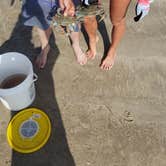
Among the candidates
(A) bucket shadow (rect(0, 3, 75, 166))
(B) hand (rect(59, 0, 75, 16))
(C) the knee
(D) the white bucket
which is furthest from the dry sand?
(B) hand (rect(59, 0, 75, 16))

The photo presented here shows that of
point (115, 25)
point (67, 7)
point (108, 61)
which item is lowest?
point (108, 61)

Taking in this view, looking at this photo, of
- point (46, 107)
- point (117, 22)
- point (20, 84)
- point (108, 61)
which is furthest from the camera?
point (108, 61)

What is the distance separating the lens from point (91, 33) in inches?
102

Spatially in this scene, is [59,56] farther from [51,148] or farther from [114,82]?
[51,148]

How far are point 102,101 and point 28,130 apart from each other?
2.02 feet

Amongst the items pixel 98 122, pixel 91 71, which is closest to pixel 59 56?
pixel 91 71

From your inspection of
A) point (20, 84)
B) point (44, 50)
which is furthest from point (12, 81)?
point (44, 50)

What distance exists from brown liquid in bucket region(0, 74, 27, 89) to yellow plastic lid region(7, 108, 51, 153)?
0.23m

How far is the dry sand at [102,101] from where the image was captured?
7.39ft

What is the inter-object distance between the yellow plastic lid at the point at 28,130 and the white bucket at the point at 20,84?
93 millimetres

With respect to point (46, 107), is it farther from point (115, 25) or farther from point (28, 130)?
point (115, 25)

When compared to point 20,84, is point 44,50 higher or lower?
lower

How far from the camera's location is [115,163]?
2209mm

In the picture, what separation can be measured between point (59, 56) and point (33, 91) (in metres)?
0.48
